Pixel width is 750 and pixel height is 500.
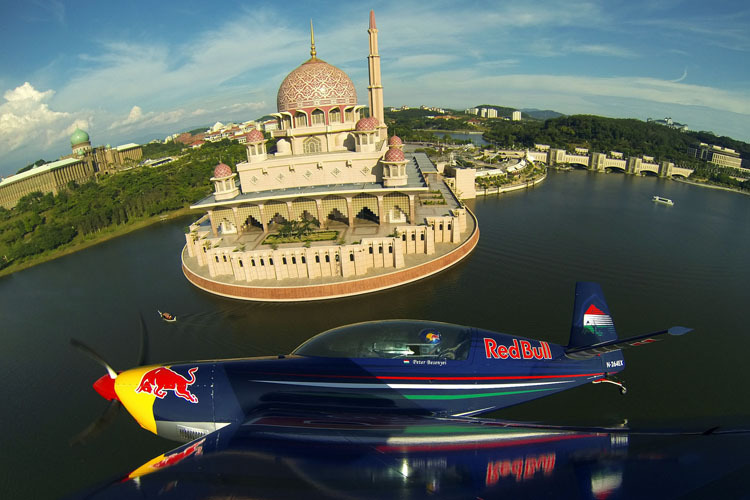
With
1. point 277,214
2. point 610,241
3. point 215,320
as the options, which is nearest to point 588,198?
point 610,241

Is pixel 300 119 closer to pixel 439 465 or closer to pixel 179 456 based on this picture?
pixel 179 456

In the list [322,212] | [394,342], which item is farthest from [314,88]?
[394,342]

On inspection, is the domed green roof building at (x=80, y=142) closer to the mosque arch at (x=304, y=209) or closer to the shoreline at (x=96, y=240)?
the shoreline at (x=96, y=240)

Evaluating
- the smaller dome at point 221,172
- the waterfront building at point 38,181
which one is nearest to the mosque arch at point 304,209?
the smaller dome at point 221,172

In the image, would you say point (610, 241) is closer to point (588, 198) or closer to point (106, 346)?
point (588, 198)

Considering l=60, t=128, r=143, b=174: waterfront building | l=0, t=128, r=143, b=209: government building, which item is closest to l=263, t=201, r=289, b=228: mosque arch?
l=0, t=128, r=143, b=209: government building
